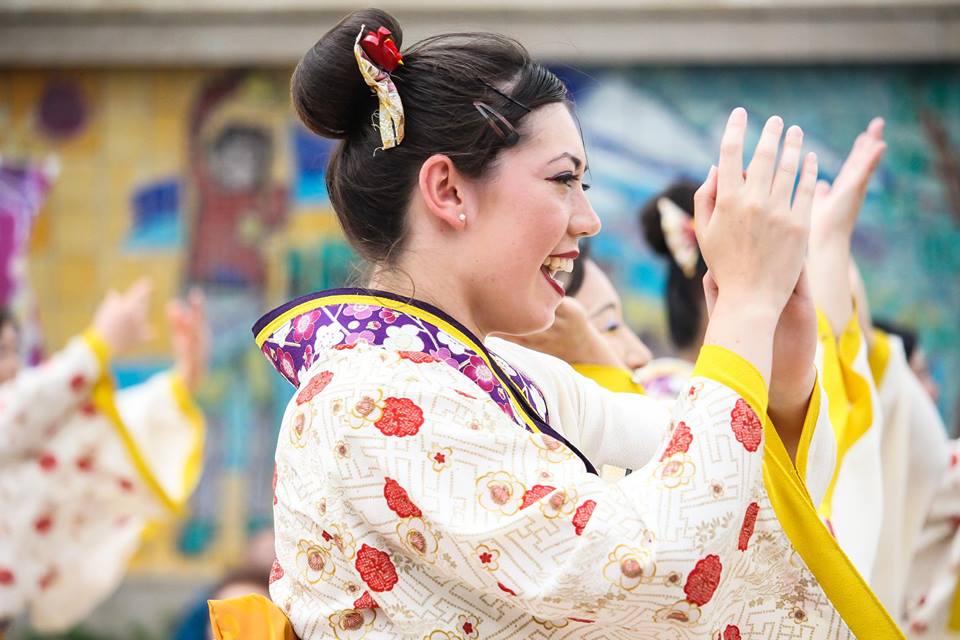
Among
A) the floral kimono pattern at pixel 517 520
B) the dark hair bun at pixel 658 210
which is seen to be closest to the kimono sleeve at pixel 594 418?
the floral kimono pattern at pixel 517 520

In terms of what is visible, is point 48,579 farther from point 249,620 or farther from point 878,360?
point 249,620

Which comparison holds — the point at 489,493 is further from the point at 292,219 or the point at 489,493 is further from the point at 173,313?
the point at 292,219

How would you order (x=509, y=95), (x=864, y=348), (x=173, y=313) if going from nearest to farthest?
(x=509, y=95), (x=864, y=348), (x=173, y=313)

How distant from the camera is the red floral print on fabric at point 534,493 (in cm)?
131

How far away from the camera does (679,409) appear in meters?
1.36

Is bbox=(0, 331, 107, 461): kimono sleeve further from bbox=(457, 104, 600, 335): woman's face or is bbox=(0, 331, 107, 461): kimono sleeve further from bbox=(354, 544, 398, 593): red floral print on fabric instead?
bbox=(354, 544, 398, 593): red floral print on fabric

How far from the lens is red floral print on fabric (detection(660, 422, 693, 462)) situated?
1.32 m

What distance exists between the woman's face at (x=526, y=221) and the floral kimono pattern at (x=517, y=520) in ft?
0.28

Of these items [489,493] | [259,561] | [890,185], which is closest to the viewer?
[489,493]

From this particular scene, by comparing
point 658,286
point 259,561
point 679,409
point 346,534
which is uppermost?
point 679,409

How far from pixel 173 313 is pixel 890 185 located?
3786mm

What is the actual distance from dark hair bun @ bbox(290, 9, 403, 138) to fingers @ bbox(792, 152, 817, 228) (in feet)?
1.75

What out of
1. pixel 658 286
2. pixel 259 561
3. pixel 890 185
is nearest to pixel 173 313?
pixel 259 561

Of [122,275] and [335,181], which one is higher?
[335,181]
